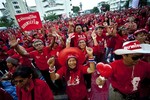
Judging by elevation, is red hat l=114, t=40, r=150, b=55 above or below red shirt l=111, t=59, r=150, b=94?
above

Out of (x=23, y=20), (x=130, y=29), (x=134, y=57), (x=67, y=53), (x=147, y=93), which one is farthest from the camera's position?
(x=23, y=20)

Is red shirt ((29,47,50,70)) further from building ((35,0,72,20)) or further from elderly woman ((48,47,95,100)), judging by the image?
building ((35,0,72,20))

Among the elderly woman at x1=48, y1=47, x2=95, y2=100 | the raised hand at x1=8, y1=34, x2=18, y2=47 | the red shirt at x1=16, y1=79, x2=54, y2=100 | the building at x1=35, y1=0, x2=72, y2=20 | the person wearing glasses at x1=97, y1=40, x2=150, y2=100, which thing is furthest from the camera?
the building at x1=35, y1=0, x2=72, y2=20

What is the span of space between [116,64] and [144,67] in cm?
38

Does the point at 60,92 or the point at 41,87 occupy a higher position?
the point at 41,87

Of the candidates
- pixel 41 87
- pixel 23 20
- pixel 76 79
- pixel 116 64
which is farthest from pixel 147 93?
pixel 23 20

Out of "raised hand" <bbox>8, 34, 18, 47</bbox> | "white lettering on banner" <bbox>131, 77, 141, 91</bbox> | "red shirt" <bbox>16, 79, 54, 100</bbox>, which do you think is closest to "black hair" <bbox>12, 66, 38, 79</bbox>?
"red shirt" <bbox>16, 79, 54, 100</bbox>

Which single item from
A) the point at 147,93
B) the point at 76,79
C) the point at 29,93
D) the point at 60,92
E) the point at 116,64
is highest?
the point at 116,64

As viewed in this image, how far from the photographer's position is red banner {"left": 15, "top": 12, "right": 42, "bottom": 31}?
618cm

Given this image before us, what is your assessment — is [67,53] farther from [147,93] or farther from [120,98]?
[147,93]

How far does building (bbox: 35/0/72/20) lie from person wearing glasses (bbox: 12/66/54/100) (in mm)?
103082

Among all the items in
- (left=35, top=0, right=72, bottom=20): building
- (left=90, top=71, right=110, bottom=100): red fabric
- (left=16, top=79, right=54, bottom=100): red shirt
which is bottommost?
(left=35, top=0, right=72, bottom=20): building

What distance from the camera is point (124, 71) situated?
2.40 m

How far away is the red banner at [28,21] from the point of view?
6.18 m
